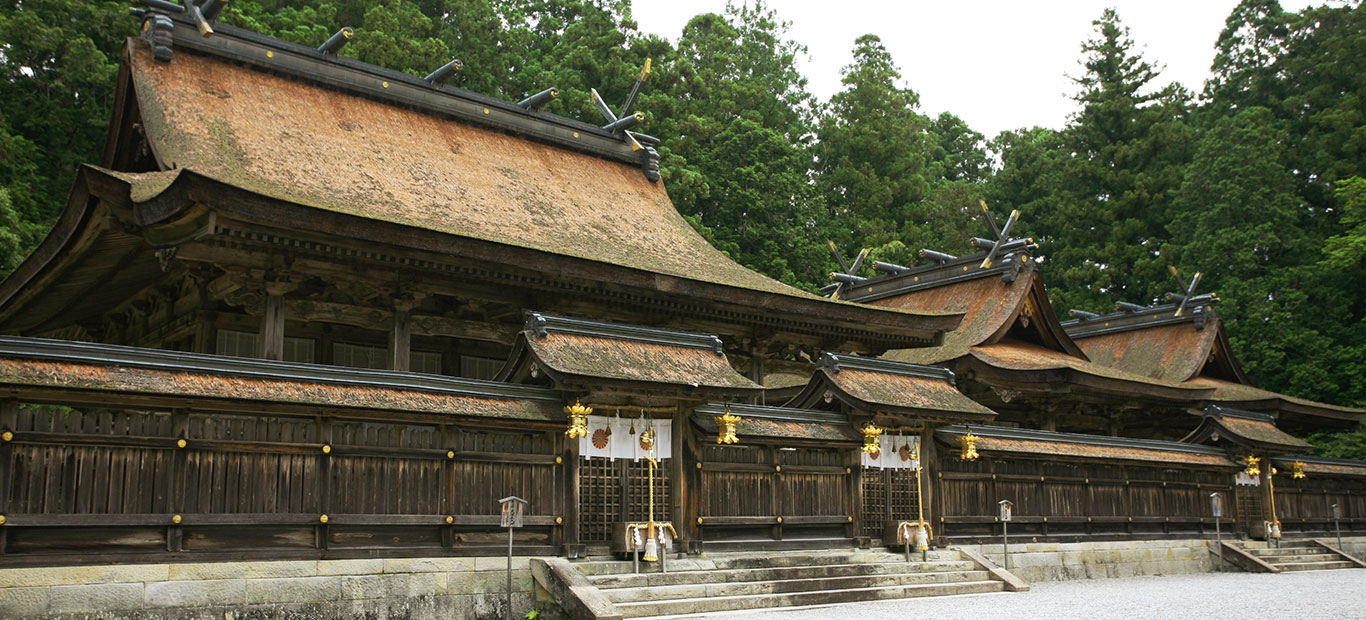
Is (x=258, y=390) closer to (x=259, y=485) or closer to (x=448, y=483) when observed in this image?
(x=259, y=485)

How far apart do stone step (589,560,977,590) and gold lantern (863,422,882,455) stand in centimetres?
181

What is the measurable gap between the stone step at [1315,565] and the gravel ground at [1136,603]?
9.15 feet

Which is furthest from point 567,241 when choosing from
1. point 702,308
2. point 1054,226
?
point 1054,226

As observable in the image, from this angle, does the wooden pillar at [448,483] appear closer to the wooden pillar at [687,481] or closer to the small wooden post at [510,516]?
the small wooden post at [510,516]

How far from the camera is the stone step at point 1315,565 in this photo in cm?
2373

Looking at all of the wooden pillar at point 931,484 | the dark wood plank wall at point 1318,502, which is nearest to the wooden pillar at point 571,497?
the wooden pillar at point 931,484

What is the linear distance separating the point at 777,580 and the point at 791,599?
0.55 meters

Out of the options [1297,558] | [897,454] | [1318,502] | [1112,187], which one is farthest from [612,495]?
[1112,187]

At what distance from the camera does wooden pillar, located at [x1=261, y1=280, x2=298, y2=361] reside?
48.0 ft

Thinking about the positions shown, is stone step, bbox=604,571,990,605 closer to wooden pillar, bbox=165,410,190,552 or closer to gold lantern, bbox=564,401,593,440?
gold lantern, bbox=564,401,593,440

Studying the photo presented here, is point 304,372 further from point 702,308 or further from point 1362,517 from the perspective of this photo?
point 1362,517

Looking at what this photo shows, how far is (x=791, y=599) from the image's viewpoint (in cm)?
1438

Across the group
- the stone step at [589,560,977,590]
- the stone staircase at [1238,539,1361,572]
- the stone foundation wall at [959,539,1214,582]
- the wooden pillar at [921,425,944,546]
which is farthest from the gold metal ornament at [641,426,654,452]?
the stone staircase at [1238,539,1361,572]

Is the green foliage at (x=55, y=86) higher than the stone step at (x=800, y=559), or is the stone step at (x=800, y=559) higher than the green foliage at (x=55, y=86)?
the green foliage at (x=55, y=86)
